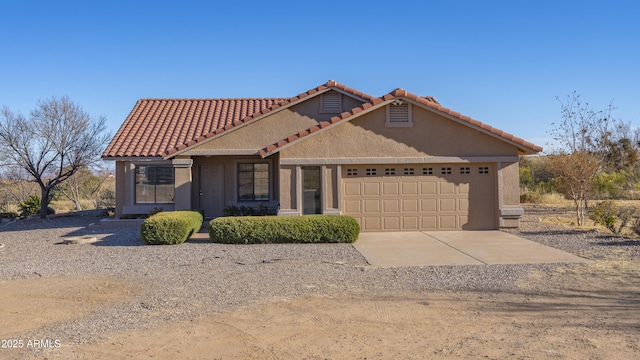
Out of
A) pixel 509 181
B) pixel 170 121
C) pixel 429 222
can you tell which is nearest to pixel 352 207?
pixel 429 222

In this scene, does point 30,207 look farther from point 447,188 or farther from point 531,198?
point 531,198

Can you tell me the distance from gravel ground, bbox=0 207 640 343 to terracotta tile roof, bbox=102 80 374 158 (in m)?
5.06

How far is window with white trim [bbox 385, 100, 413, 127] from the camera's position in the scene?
15.6m

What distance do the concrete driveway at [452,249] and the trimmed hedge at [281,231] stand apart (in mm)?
623

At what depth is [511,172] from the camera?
15.6 meters

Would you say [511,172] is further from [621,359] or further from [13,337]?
[13,337]

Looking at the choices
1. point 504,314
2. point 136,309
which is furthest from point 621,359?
point 136,309

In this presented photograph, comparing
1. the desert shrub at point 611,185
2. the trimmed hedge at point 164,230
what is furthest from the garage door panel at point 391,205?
Result: the desert shrub at point 611,185

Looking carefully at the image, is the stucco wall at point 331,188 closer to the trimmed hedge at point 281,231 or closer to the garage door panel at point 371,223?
the garage door panel at point 371,223

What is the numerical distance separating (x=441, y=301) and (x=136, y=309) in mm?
4463

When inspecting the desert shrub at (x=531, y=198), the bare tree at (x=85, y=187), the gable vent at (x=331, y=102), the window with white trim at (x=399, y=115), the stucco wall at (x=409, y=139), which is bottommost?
the desert shrub at (x=531, y=198)

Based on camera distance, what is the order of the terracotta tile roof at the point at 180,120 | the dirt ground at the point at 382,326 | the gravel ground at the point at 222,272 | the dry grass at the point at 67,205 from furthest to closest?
the dry grass at the point at 67,205
the terracotta tile roof at the point at 180,120
the gravel ground at the point at 222,272
the dirt ground at the point at 382,326

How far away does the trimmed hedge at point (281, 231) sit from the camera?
13078 mm

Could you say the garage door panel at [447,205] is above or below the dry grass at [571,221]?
above
